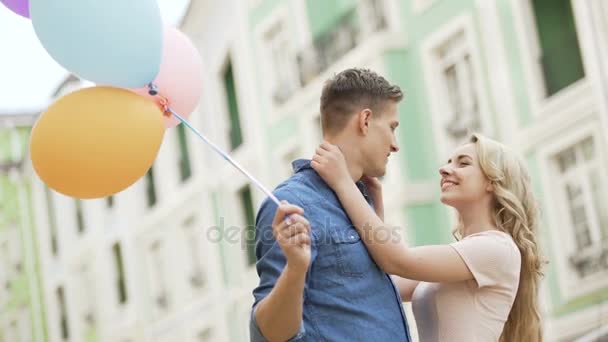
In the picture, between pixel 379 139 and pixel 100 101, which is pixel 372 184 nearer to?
pixel 379 139

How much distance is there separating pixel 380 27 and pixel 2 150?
10506mm

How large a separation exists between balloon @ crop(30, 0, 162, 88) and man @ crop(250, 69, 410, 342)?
516mm

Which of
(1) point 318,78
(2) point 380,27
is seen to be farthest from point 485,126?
(1) point 318,78

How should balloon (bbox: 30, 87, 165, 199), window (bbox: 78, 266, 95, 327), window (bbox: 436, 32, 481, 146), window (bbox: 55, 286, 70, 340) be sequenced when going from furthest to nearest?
window (bbox: 55, 286, 70, 340), window (bbox: 78, 266, 95, 327), window (bbox: 436, 32, 481, 146), balloon (bbox: 30, 87, 165, 199)

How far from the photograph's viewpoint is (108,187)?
2969 mm

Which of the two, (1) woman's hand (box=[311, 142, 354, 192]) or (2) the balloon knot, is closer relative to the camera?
(1) woman's hand (box=[311, 142, 354, 192])

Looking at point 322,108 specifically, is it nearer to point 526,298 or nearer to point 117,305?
point 526,298

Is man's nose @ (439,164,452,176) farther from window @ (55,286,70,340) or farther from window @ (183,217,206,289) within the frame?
window @ (55,286,70,340)

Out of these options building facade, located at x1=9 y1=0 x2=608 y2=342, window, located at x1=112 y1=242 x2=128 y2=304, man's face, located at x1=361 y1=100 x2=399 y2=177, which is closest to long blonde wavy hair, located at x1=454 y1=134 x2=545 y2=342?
man's face, located at x1=361 y1=100 x2=399 y2=177

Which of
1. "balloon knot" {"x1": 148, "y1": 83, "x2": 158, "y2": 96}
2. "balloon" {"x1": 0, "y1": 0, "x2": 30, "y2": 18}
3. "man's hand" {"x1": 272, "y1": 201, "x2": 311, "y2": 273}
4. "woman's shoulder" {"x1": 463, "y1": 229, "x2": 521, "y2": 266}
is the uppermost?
"balloon" {"x1": 0, "y1": 0, "x2": 30, "y2": 18}

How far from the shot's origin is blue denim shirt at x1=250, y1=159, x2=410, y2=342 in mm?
2758

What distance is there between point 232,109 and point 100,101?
12.4 meters

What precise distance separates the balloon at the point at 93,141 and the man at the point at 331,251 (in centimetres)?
39

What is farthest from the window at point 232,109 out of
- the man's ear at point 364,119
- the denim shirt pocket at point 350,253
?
the denim shirt pocket at point 350,253
